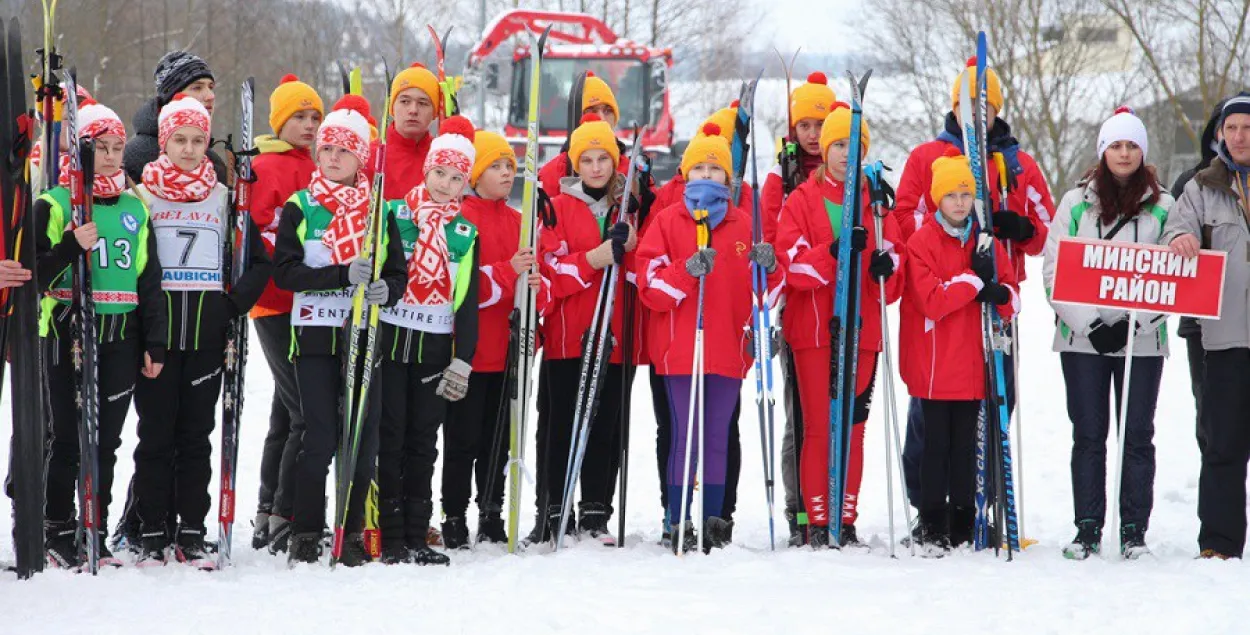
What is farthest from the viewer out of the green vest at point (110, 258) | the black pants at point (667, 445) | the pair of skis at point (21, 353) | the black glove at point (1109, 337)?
the black pants at point (667, 445)

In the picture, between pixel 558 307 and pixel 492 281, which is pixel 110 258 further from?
pixel 558 307

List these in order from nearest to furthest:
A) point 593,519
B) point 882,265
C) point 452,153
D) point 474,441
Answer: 1. point 452,153
2. point 882,265
3. point 474,441
4. point 593,519

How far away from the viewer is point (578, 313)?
5.16 metres

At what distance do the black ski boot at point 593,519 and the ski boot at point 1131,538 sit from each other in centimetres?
199

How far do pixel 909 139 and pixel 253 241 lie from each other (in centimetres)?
2416

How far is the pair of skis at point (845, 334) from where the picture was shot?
4.85 meters

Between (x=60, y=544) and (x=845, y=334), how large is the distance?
9.64ft

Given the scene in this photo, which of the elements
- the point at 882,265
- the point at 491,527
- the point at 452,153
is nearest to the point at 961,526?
the point at 882,265

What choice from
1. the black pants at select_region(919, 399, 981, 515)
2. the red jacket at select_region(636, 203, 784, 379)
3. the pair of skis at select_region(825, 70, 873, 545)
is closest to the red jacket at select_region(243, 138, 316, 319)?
the red jacket at select_region(636, 203, 784, 379)

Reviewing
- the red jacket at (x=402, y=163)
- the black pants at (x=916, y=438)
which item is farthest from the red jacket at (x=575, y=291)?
the black pants at (x=916, y=438)

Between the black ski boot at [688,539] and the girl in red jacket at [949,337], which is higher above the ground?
the girl in red jacket at [949,337]

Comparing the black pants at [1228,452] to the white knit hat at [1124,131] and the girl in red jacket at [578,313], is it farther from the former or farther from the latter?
the girl in red jacket at [578,313]

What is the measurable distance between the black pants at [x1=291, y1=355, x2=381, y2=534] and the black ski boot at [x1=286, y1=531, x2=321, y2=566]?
0.02 m

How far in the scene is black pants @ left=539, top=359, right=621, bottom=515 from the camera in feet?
17.1
